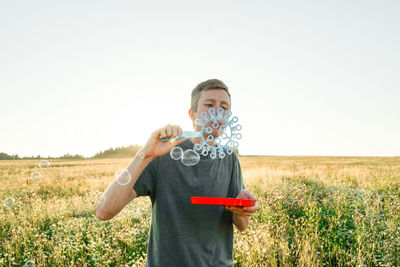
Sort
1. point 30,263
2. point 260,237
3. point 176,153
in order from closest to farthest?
point 176,153
point 30,263
point 260,237

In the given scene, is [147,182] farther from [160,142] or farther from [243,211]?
[243,211]

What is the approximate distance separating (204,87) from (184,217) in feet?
3.19

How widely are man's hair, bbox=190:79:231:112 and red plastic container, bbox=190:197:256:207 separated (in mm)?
792

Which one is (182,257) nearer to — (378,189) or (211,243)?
(211,243)

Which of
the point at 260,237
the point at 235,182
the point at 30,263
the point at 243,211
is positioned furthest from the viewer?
the point at 260,237

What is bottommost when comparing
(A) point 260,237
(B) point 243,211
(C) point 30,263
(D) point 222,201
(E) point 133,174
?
(C) point 30,263

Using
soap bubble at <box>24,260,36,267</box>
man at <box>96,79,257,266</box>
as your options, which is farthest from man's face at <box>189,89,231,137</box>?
soap bubble at <box>24,260,36,267</box>

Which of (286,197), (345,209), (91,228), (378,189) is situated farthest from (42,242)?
(378,189)

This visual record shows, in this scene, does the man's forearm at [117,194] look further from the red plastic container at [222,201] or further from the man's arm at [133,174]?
the red plastic container at [222,201]

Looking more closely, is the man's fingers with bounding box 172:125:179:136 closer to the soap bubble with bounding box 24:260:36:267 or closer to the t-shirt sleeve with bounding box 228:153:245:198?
the t-shirt sleeve with bounding box 228:153:245:198

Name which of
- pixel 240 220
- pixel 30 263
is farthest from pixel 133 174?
pixel 30 263

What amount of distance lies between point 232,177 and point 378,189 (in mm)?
8734

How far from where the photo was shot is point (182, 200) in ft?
6.18

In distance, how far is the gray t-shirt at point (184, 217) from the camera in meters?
1.79
